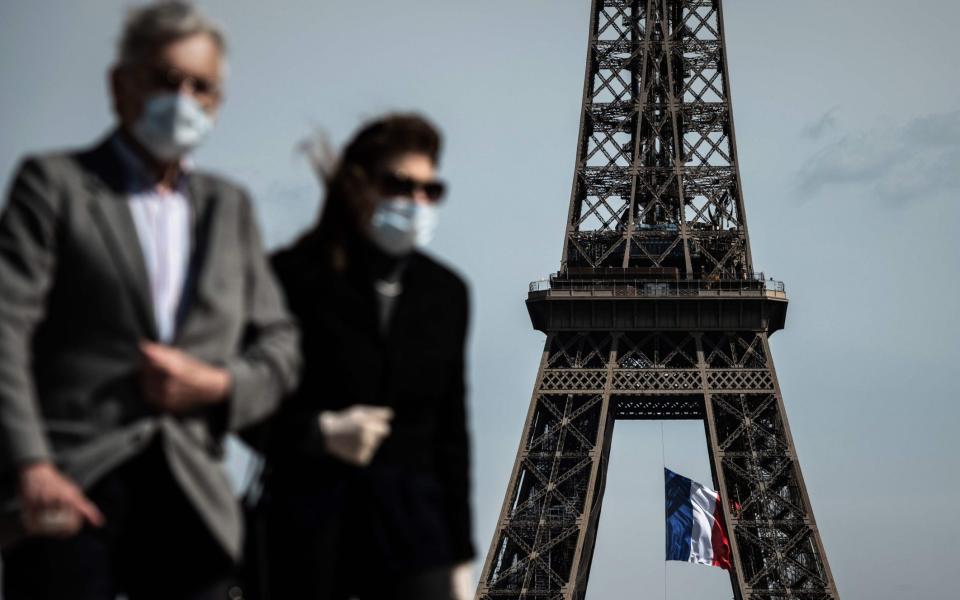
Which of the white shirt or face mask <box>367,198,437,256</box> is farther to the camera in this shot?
face mask <box>367,198,437,256</box>

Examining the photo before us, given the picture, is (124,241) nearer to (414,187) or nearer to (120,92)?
(120,92)

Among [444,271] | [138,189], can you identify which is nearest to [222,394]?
[138,189]

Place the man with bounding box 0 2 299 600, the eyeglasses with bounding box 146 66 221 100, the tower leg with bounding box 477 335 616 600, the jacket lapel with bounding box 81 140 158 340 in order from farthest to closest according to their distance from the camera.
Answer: the tower leg with bounding box 477 335 616 600
the eyeglasses with bounding box 146 66 221 100
the jacket lapel with bounding box 81 140 158 340
the man with bounding box 0 2 299 600

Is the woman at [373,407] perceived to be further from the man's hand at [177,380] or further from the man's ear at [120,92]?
the man's ear at [120,92]

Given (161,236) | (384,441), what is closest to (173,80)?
(161,236)

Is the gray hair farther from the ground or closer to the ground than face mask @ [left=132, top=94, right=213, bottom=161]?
farther from the ground

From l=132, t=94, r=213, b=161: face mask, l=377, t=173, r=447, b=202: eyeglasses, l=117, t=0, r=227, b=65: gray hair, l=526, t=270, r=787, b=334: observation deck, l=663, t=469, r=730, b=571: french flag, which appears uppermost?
l=117, t=0, r=227, b=65: gray hair

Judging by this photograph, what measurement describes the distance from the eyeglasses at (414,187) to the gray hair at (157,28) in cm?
91

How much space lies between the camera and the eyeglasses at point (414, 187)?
222 inches

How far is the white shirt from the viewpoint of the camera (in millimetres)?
4773

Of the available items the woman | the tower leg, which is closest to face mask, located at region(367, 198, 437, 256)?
the woman

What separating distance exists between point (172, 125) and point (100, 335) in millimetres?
658

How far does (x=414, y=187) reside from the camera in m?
5.65

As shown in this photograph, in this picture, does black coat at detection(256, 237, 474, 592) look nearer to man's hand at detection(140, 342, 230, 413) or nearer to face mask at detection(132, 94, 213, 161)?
man's hand at detection(140, 342, 230, 413)
